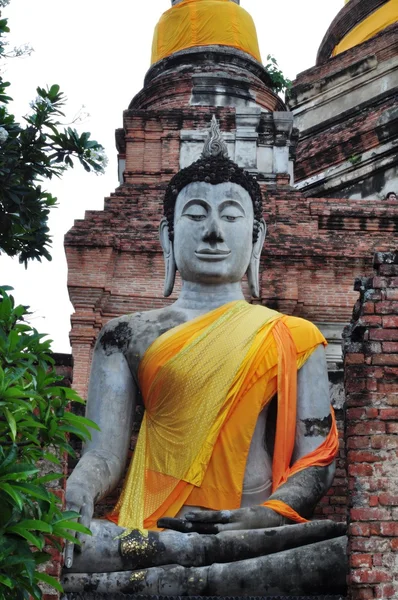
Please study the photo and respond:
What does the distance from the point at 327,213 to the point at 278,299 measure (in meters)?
1.34

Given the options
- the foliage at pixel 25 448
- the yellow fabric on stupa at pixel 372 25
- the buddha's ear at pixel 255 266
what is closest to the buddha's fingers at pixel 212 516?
the foliage at pixel 25 448

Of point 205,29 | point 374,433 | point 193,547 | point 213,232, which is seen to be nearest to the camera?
point 374,433

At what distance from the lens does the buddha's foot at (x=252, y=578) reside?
6980mm

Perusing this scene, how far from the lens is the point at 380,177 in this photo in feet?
56.6

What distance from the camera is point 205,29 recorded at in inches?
698

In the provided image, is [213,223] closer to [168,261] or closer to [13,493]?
[168,261]

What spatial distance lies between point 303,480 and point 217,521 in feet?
2.85

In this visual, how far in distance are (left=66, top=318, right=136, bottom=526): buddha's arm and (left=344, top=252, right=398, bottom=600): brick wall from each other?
1.86 meters

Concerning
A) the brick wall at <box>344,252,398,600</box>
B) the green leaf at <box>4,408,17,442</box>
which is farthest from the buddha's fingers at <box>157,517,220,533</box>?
the green leaf at <box>4,408,17,442</box>

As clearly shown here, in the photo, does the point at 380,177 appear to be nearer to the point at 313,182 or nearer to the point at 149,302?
the point at 313,182

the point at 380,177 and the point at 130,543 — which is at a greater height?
the point at 380,177

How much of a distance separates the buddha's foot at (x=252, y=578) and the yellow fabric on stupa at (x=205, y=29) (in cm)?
1135

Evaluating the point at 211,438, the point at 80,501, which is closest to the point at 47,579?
the point at 80,501

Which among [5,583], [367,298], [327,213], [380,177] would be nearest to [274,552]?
[367,298]
